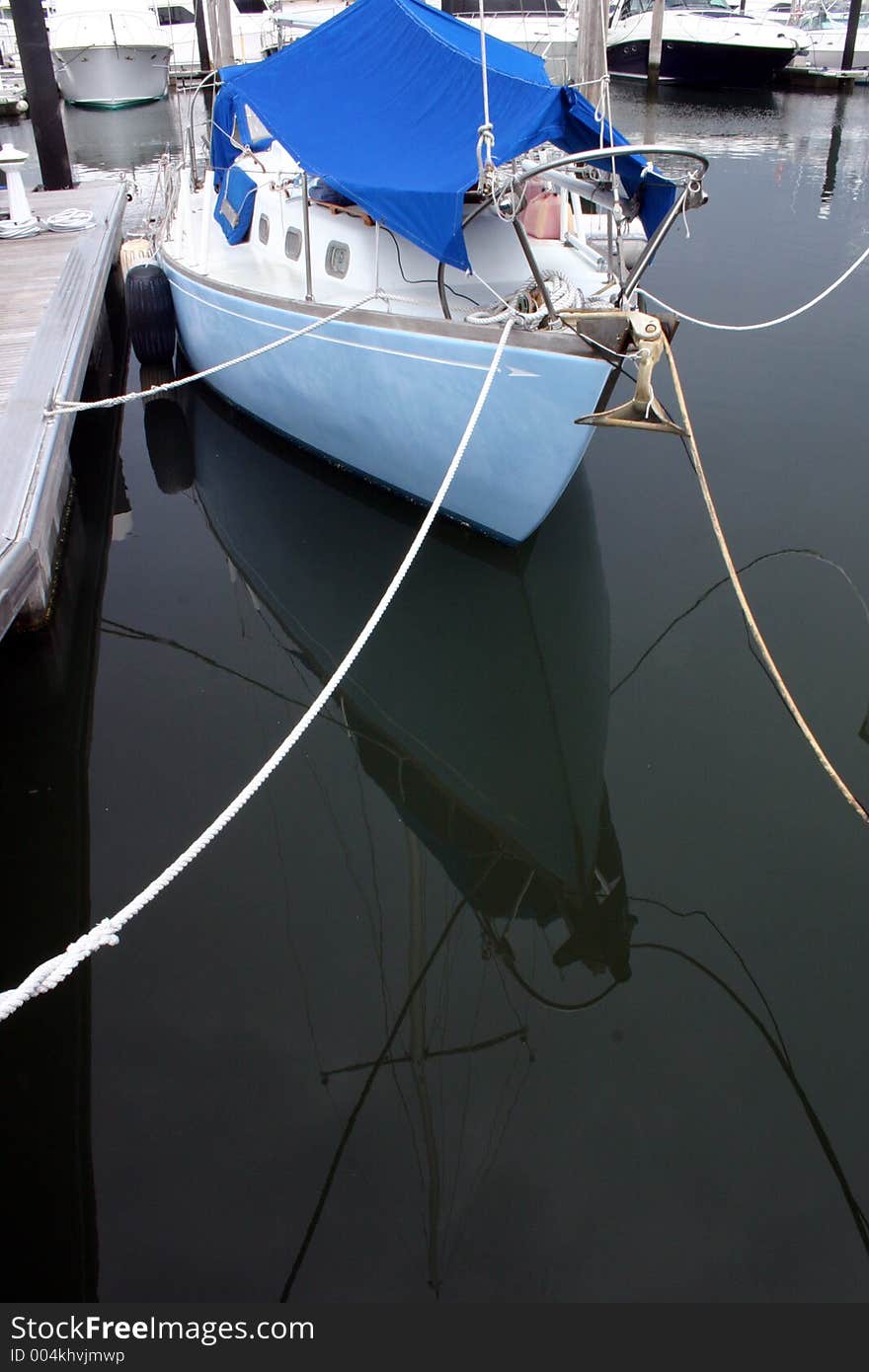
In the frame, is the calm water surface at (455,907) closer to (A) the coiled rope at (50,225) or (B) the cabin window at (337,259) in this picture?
(B) the cabin window at (337,259)

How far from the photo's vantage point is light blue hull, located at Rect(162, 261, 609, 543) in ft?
19.4

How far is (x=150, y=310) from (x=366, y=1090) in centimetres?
879

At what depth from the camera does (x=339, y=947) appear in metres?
4.20

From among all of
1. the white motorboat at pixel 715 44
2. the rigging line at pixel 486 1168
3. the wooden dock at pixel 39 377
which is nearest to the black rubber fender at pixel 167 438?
the wooden dock at pixel 39 377

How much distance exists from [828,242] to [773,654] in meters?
10.8

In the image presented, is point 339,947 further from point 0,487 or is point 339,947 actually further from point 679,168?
point 679,168

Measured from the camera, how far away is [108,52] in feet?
109

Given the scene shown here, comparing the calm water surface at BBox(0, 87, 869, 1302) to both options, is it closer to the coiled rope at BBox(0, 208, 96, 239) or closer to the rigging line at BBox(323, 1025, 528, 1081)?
the rigging line at BBox(323, 1025, 528, 1081)

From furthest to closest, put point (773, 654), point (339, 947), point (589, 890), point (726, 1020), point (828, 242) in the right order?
point (828, 242), point (773, 654), point (589, 890), point (339, 947), point (726, 1020)

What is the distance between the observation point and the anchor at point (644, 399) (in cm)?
494

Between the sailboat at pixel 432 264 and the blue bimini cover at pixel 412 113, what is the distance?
0.05 ft

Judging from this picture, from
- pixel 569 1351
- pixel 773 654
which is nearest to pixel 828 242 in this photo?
pixel 773 654

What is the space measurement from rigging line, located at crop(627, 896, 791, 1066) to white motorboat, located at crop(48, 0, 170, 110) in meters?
37.4

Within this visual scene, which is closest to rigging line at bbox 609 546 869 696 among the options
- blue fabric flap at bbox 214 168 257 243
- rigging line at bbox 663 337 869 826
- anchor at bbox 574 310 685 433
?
rigging line at bbox 663 337 869 826
